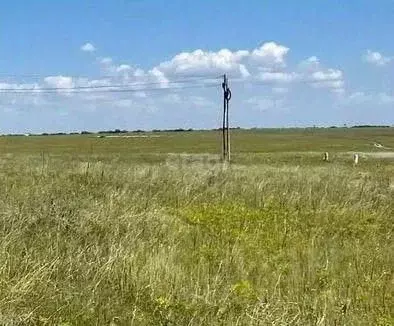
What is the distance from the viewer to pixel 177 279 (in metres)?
5.97

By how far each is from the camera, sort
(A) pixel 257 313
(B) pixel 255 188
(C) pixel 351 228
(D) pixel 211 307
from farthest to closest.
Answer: (B) pixel 255 188 → (C) pixel 351 228 → (D) pixel 211 307 → (A) pixel 257 313

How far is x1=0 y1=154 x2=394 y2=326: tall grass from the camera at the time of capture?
4.94 meters

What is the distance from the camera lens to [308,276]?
21.9 feet

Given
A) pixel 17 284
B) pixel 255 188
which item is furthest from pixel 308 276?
pixel 255 188

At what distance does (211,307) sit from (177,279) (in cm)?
86

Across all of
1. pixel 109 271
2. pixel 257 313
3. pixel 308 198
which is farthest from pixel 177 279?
pixel 308 198

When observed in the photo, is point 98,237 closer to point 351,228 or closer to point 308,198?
point 351,228

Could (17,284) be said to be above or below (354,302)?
above

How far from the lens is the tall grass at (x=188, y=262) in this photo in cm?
494

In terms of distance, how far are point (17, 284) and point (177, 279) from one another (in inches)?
64.3

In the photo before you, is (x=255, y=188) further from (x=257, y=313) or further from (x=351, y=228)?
(x=257, y=313)

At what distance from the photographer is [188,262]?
711 cm

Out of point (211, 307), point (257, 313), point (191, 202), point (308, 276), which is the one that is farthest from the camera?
point (191, 202)

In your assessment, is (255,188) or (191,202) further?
(255,188)
